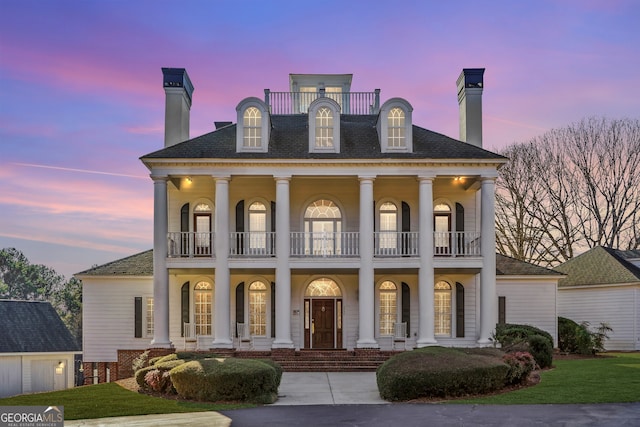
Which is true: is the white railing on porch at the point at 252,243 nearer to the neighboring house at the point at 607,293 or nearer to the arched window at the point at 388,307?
the arched window at the point at 388,307

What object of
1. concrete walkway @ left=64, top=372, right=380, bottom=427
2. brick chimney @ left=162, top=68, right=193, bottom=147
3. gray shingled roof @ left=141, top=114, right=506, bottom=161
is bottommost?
concrete walkway @ left=64, top=372, right=380, bottom=427

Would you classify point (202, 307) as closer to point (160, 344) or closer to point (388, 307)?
point (160, 344)

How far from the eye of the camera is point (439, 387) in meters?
19.8

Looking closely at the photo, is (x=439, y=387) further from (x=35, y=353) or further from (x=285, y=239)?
(x=35, y=353)

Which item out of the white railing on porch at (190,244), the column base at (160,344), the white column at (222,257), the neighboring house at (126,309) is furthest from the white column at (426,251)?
the column base at (160,344)

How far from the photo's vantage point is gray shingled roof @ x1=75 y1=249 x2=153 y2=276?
110 ft

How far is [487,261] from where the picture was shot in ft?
99.2

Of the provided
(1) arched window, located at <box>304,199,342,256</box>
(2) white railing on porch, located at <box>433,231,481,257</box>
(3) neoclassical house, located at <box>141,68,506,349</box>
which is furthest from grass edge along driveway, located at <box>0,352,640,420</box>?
(1) arched window, located at <box>304,199,342,256</box>

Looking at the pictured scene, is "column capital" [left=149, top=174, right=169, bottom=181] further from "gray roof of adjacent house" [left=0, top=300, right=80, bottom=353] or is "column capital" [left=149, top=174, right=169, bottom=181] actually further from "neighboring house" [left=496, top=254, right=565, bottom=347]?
"neighboring house" [left=496, top=254, right=565, bottom=347]

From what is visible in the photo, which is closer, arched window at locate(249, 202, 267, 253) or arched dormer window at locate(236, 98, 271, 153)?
arched dormer window at locate(236, 98, 271, 153)

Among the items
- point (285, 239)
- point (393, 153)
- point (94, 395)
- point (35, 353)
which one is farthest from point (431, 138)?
point (35, 353)

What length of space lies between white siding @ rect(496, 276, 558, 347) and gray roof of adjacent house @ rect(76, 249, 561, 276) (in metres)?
0.41

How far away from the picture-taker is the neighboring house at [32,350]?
3828 cm

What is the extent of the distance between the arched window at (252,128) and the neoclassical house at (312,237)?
58 millimetres
